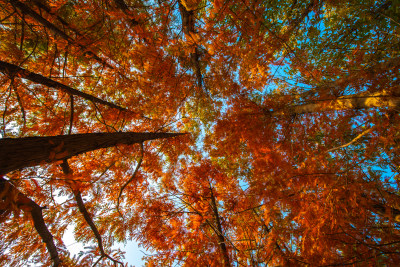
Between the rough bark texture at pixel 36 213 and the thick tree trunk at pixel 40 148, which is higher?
the thick tree trunk at pixel 40 148

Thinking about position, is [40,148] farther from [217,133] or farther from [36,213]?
[217,133]

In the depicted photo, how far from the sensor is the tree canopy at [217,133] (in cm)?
236

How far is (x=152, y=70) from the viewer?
179 inches

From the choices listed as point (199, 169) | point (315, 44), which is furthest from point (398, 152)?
point (199, 169)

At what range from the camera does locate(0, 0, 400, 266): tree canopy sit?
7.75ft

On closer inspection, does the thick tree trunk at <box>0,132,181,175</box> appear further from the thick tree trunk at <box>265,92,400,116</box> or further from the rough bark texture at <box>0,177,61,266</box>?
the thick tree trunk at <box>265,92,400,116</box>

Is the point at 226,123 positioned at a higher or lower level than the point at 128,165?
higher

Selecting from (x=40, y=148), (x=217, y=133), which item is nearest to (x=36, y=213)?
(x=40, y=148)

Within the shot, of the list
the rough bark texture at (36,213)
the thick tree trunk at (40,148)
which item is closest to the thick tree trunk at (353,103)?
the thick tree trunk at (40,148)

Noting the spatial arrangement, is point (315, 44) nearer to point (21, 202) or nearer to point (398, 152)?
point (398, 152)

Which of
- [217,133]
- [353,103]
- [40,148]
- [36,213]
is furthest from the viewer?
[217,133]

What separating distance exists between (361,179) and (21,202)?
5355mm

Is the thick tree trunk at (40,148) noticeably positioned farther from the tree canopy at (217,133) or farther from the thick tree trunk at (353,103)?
the thick tree trunk at (353,103)

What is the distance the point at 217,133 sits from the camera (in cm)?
539
